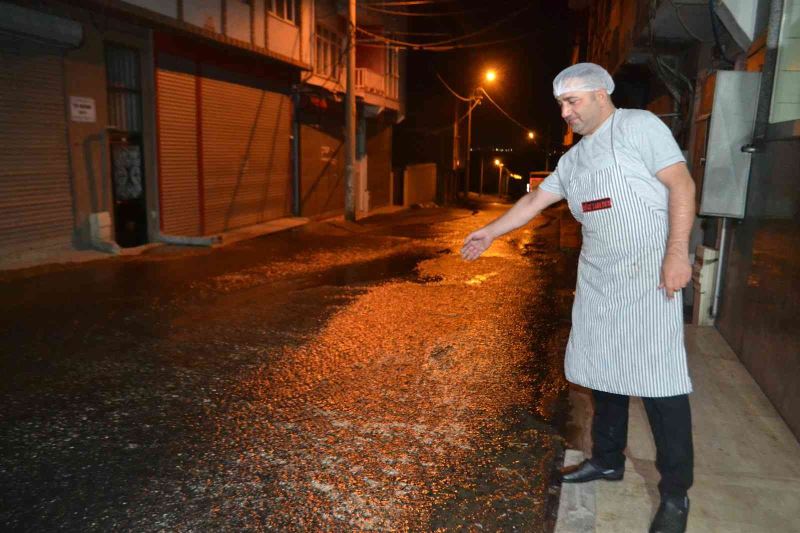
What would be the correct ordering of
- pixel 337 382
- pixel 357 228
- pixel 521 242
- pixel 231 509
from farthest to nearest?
pixel 357 228 < pixel 521 242 < pixel 337 382 < pixel 231 509

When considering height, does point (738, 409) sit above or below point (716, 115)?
below

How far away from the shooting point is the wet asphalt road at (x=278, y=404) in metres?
3.33

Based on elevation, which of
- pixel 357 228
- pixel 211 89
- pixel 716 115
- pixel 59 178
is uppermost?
pixel 211 89

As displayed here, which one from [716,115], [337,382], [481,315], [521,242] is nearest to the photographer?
[337,382]

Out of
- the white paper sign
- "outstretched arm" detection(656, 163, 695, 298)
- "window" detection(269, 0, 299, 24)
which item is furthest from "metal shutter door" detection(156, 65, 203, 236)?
"outstretched arm" detection(656, 163, 695, 298)

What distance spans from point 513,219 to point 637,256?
2.49ft

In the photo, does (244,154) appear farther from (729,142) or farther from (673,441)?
(673,441)

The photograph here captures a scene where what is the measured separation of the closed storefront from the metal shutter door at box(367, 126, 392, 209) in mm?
8330

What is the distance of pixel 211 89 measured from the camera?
52.6 ft

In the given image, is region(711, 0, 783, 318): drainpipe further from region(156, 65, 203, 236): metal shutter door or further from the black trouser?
region(156, 65, 203, 236): metal shutter door

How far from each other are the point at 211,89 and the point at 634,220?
1490 centimetres

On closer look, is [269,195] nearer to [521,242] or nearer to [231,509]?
[521,242]

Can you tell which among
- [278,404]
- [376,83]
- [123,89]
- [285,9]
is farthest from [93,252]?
[376,83]

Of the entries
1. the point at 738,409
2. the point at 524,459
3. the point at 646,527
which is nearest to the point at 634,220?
the point at 646,527
